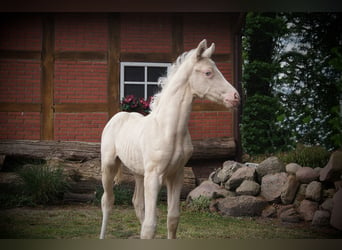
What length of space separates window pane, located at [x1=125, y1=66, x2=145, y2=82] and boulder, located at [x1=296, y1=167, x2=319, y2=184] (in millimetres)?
2268

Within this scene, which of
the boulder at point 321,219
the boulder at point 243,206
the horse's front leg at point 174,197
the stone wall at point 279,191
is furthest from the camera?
the boulder at point 243,206

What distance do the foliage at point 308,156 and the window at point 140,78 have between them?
1.93 m

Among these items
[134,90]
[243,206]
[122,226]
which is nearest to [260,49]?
[134,90]

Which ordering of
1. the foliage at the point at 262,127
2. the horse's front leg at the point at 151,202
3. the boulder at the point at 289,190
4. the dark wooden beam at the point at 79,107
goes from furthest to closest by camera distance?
1. the foliage at the point at 262,127
2. the dark wooden beam at the point at 79,107
3. the boulder at the point at 289,190
4. the horse's front leg at the point at 151,202

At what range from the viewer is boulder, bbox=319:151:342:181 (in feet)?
14.8

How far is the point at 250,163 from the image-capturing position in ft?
17.0

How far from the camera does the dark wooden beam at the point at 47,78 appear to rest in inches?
195

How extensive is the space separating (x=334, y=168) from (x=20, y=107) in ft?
12.8

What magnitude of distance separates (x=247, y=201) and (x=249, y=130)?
1107mm

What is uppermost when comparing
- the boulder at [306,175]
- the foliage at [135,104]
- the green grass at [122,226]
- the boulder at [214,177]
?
the foliage at [135,104]

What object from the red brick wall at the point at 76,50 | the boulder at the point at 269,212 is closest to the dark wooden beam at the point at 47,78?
the red brick wall at the point at 76,50

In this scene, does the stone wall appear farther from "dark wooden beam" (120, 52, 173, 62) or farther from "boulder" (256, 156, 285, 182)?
"dark wooden beam" (120, 52, 173, 62)

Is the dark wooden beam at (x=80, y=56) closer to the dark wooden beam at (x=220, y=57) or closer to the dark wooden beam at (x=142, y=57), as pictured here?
the dark wooden beam at (x=142, y=57)

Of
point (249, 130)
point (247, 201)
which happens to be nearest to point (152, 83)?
point (249, 130)
